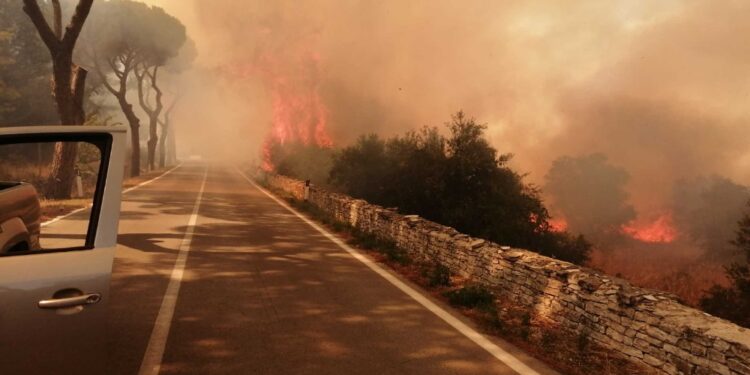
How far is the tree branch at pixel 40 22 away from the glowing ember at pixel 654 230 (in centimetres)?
6420

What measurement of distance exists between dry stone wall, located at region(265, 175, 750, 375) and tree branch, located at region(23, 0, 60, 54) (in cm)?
1401

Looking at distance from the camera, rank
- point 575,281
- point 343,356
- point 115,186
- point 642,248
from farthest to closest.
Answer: point 642,248, point 575,281, point 343,356, point 115,186

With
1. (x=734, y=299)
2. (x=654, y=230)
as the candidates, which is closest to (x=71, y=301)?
A: (x=734, y=299)

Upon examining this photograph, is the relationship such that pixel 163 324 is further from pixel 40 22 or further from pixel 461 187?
pixel 461 187

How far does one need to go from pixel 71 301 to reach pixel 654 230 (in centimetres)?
7593

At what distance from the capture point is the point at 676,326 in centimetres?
418

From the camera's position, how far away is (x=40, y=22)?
603 inches

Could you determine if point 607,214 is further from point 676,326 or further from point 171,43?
point 676,326

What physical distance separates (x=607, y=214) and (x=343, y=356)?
224 ft

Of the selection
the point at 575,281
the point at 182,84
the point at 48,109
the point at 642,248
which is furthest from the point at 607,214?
the point at 575,281

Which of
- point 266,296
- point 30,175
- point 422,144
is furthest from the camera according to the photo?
point 30,175

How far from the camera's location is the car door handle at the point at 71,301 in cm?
261

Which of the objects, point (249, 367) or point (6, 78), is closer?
point (249, 367)

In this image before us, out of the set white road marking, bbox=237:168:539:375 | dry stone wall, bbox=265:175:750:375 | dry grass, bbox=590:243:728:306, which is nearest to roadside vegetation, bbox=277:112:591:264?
white road marking, bbox=237:168:539:375
